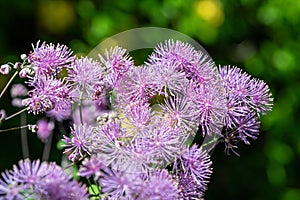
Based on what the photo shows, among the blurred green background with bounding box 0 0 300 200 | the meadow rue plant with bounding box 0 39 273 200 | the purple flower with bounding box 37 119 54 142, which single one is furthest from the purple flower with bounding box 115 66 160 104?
the blurred green background with bounding box 0 0 300 200

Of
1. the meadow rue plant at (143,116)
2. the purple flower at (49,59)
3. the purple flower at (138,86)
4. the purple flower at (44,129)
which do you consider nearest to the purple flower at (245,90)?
the meadow rue plant at (143,116)

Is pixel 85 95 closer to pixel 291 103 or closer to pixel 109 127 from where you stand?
pixel 109 127

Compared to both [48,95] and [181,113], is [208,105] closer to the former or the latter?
[181,113]

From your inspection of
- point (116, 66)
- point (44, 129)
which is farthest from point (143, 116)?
point (44, 129)

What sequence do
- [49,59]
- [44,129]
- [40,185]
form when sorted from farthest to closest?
[44,129], [49,59], [40,185]

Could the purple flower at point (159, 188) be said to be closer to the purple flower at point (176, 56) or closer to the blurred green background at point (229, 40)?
the purple flower at point (176, 56)

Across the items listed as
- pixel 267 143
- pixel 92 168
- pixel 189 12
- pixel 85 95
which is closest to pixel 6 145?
pixel 189 12
